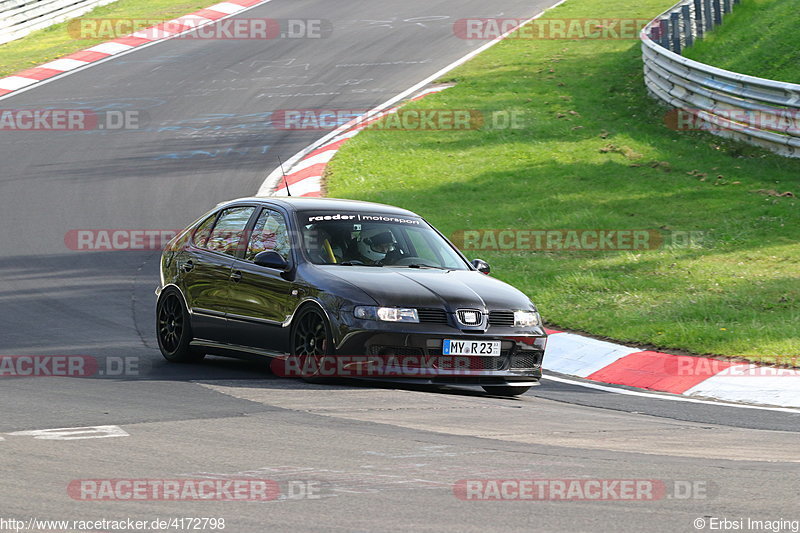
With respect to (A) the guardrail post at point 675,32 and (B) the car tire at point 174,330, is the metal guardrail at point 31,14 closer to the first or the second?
(A) the guardrail post at point 675,32

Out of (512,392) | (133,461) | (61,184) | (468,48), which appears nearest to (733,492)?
(133,461)

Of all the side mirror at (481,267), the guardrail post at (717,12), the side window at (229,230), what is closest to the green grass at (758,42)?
the guardrail post at (717,12)

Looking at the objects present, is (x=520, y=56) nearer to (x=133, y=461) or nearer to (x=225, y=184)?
(x=225, y=184)

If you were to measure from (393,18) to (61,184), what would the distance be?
16126 millimetres

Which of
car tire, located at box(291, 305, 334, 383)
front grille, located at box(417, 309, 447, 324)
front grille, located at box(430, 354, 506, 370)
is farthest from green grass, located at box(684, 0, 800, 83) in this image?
car tire, located at box(291, 305, 334, 383)

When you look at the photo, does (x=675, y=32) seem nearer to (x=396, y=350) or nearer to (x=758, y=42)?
(x=758, y=42)

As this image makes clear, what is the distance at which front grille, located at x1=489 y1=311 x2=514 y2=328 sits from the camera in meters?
9.16

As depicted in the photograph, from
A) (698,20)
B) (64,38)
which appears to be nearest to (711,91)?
(698,20)

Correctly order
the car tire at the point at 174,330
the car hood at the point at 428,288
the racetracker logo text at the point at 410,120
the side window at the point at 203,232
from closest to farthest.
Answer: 1. the car hood at the point at 428,288
2. the car tire at the point at 174,330
3. the side window at the point at 203,232
4. the racetracker logo text at the point at 410,120

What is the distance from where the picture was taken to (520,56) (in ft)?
92.4

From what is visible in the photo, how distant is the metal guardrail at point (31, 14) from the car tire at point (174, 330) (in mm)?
22905

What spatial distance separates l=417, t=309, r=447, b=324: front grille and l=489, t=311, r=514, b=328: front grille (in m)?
0.43

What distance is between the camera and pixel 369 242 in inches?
391

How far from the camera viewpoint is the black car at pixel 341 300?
885cm
